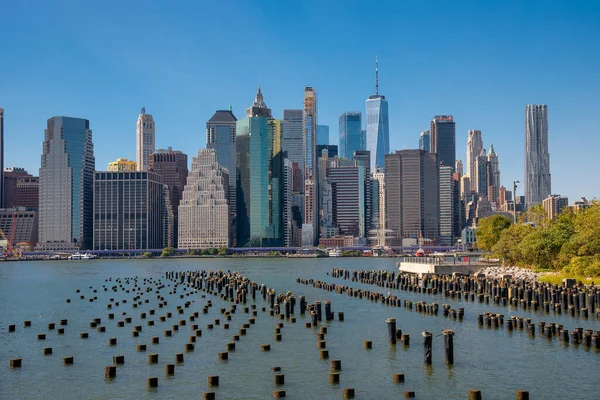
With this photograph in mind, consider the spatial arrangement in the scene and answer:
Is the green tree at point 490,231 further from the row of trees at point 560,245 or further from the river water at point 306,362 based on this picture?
the river water at point 306,362

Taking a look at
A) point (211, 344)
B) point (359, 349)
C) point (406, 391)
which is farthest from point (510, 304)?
point (406, 391)

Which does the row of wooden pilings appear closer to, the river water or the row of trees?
the river water

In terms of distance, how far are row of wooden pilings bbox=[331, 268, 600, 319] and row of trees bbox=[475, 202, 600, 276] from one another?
21.8 feet

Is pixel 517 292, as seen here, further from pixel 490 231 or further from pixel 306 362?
pixel 490 231

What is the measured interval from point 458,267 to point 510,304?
39689mm

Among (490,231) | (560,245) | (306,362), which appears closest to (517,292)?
(560,245)

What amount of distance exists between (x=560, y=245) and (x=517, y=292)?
22407 millimetres

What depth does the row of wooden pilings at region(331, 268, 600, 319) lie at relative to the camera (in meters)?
66.5

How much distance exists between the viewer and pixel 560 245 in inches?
3819

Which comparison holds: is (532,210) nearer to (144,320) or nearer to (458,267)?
(458,267)

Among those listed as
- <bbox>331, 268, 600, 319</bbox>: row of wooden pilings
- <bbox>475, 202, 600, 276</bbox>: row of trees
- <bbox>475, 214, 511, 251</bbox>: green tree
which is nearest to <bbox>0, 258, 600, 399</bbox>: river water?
<bbox>331, 268, 600, 319</bbox>: row of wooden pilings

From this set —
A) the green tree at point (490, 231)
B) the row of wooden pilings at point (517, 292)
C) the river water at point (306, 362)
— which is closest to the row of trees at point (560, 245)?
the row of wooden pilings at point (517, 292)

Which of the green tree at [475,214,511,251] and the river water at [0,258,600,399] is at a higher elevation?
the green tree at [475,214,511,251]

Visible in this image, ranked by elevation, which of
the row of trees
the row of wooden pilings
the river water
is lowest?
the river water
